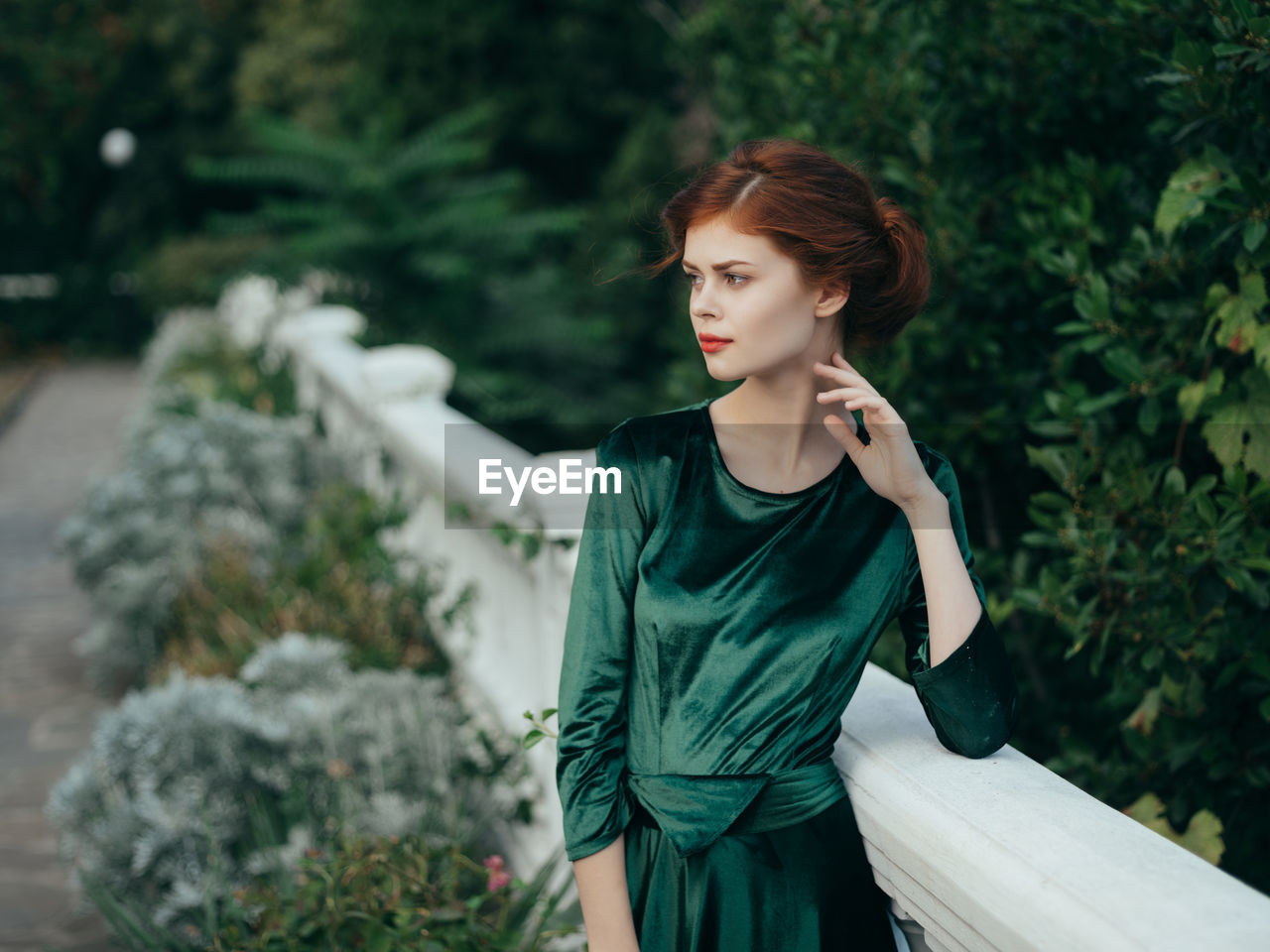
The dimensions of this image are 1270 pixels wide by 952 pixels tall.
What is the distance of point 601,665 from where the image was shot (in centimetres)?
167

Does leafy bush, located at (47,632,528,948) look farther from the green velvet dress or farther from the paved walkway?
the green velvet dress

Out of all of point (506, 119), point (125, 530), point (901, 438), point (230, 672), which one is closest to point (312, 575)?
point (230, 672)

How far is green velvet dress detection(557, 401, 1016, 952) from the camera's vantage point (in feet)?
5.44

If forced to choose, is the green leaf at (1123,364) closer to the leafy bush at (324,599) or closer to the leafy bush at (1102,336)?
the leafy bush at (1102,336)

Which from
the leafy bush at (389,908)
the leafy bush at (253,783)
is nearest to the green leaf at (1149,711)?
the leafy bush at (389,908)

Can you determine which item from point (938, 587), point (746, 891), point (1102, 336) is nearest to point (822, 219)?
point (938, 587)

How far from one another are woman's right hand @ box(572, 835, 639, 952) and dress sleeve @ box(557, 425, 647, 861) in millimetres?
23

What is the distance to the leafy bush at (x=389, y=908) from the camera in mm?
2322

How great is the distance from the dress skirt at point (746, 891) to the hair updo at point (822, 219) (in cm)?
77

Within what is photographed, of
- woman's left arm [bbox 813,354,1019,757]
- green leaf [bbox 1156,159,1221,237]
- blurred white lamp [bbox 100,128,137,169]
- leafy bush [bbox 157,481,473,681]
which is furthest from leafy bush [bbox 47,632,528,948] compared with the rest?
blurred white lamp [bbox 100,128,137,169]

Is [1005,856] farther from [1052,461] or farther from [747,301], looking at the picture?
[1052,461]

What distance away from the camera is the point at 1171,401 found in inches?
102

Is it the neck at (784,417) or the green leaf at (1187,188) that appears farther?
the green leaf at (1187,188)

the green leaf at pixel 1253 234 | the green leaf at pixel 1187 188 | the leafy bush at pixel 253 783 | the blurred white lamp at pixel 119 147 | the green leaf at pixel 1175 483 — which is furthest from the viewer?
the blurred white lamp at pixel 119 147
